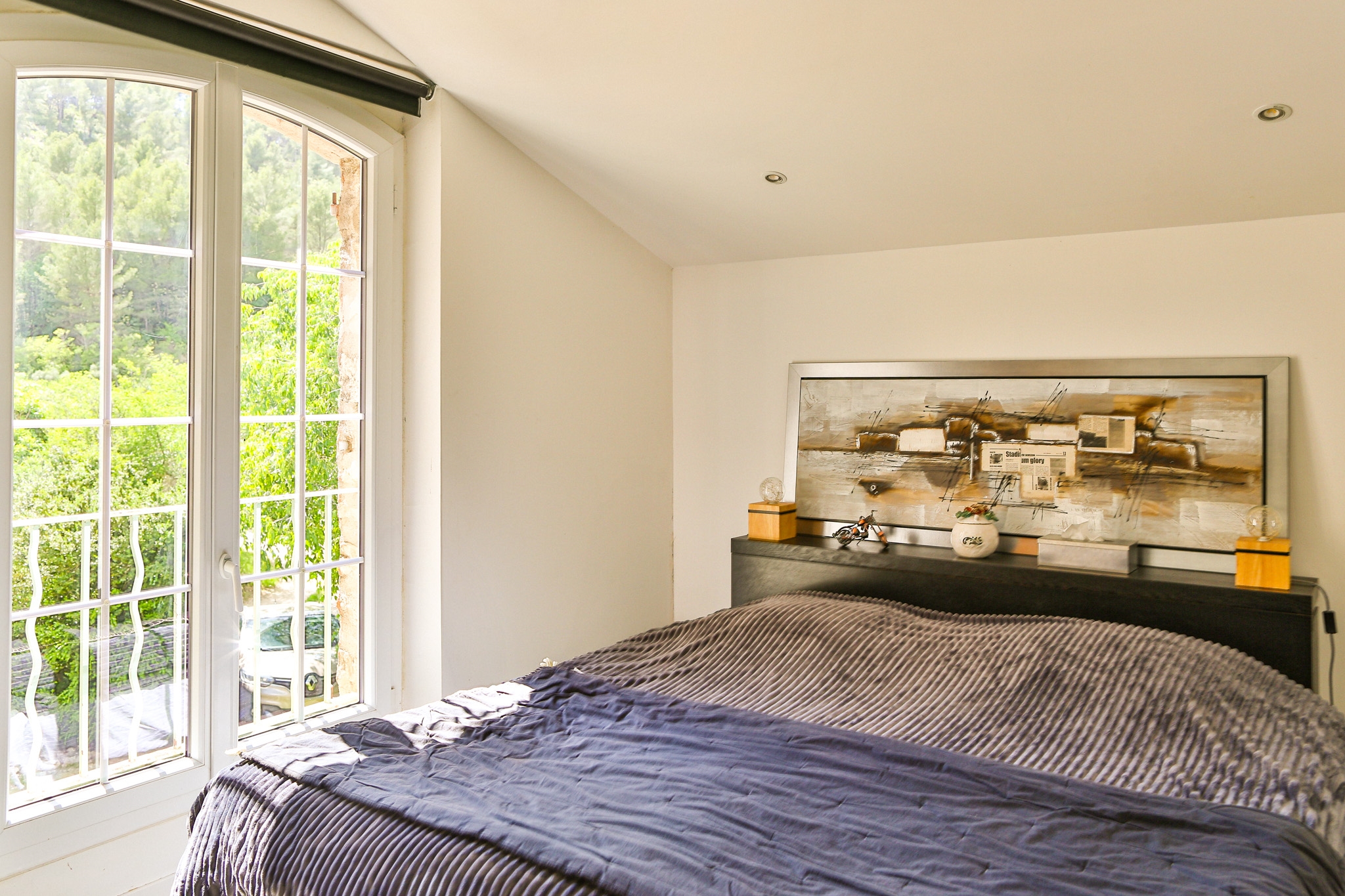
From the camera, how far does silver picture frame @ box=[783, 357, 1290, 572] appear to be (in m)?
2.75

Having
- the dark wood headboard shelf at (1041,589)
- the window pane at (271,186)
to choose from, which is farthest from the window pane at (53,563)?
the dark wood headboard shelf at (1041,589)

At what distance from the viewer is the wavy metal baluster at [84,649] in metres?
2.26

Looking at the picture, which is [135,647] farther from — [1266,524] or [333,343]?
[1266,524]

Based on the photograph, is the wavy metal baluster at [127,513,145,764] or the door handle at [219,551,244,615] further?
the door handle at [219,551,244,615]

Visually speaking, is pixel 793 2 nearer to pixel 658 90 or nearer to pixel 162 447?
pixel 658 90

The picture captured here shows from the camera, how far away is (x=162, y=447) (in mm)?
2408

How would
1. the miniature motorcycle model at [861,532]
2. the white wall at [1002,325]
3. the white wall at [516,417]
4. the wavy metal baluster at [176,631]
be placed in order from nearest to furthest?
1. the wavy metal baluster at [176,631]
2. the white wall at [1002,325]
3. the white wall at [516,417]
4. the miniature motorcycle model at [861,532]

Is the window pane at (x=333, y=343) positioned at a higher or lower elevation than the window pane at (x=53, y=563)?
higher

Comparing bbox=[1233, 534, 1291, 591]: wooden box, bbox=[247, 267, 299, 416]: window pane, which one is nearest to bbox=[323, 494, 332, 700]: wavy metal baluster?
bbox=[247, 267, 299, 416]: window pane

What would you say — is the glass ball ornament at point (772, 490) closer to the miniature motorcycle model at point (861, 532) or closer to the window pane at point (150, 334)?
the miniature motorcycle model at point (861, 532)

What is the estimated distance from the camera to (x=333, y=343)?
9.33 feet

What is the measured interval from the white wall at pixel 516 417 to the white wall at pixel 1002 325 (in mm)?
228

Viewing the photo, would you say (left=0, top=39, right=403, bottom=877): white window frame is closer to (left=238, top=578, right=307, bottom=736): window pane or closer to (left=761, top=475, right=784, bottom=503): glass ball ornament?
(left=238, top=578, right=307, bottom=736): window pane

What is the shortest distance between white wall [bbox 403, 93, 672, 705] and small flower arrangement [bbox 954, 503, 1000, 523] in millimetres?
1334
